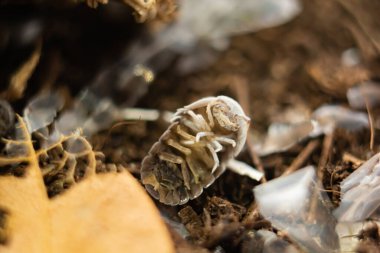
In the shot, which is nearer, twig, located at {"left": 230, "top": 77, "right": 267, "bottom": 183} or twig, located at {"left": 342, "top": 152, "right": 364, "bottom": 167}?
twig, located at {"left": 342, "top": 152, "right": 364, "bottom": 167}

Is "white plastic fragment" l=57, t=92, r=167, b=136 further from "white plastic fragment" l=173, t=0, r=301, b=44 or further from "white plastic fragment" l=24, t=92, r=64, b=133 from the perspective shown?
"white plastic fragment" l=173, t=0, r=301, b=44

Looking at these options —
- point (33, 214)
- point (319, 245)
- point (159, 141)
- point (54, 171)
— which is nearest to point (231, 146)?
point (159, 141)

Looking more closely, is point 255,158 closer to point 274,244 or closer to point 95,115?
point 274,244

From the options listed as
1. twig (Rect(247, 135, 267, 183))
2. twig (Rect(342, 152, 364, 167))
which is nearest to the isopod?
twig (Rect(247, 135, 267, 183))

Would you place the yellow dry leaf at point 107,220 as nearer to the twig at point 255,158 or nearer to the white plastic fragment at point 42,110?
the white plastic fragment at point 42,110

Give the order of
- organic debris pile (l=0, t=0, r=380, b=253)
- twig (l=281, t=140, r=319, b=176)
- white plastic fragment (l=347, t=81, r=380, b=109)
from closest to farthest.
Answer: organic debris pile (l=0, t=0, r=380, b=253), twig (l=281, t=140, r=319, b=176), white plastic fragment (l=347, t=81, r=380, b=109)

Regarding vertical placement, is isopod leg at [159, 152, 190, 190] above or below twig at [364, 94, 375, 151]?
below

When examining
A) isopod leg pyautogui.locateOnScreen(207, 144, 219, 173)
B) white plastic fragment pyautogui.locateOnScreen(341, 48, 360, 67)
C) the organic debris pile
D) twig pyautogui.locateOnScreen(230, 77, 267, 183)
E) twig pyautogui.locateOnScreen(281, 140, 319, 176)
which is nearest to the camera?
the organic debris pile
